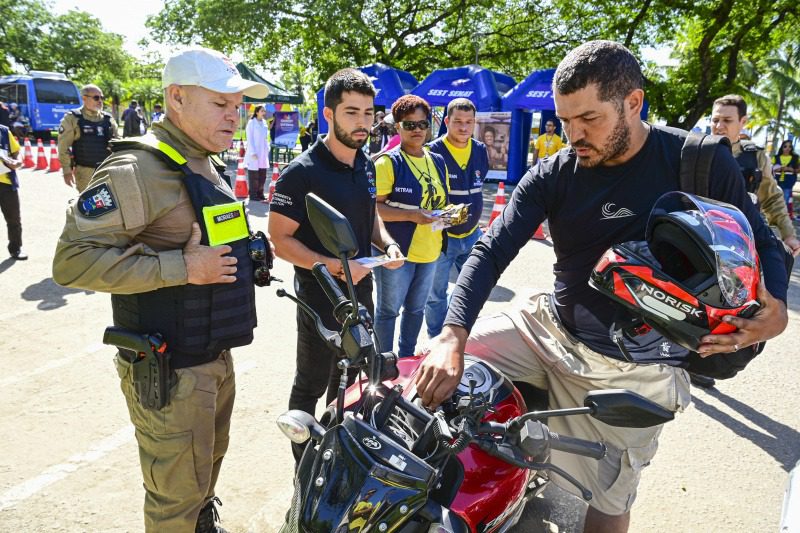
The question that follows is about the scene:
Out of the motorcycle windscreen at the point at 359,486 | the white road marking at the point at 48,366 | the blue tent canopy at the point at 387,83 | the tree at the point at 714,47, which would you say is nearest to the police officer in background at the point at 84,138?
the white road marking at the point at 48,366

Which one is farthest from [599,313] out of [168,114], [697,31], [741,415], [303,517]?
[697,31]

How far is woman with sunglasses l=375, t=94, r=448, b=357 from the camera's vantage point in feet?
12.4

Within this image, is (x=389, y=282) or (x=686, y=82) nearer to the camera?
(x=389, y=282)

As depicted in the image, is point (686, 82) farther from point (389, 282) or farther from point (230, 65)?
point (230, 65)

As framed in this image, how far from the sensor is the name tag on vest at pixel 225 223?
1.90m

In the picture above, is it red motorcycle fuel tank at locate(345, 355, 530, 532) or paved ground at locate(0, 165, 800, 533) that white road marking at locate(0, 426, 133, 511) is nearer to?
paved ground at locate(0, 165, 800, 533)

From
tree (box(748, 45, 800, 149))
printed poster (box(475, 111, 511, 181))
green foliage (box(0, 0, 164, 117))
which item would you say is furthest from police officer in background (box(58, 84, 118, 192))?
green foliage (box(0, 0, 164, 117))

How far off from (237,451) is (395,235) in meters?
1.78

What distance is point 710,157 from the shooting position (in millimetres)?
1820

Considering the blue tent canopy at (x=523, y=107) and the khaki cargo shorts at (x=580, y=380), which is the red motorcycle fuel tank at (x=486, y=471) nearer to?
the khaki cargo shorts at (x=580, y=380)

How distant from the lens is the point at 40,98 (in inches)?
947

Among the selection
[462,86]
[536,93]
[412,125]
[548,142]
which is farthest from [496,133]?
[412,125]

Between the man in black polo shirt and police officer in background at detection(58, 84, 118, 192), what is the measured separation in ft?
15.9

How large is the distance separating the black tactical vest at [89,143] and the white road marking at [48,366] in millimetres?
3128
